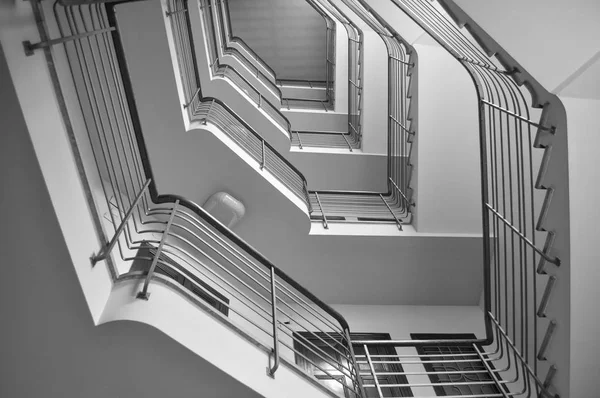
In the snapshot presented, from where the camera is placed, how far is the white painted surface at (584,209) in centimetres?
179

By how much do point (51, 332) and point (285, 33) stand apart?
750cm

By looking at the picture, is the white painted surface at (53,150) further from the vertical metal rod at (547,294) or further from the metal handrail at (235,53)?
the metal handrail at (235,53)

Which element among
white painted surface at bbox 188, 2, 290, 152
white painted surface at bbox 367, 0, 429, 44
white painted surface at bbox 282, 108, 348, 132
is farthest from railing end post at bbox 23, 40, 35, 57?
white painted surface at bbox 282, 108, 348, 132

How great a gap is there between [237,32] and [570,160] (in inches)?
288

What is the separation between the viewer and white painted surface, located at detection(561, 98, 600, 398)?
1786 mm

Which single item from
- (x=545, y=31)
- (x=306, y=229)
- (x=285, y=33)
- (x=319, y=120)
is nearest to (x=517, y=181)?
(x=545, y=31)

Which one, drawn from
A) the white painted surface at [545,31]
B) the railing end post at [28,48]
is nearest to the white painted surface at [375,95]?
the white painted surface at [545,31]

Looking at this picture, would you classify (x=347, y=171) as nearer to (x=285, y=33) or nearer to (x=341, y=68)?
(x=341, y=68)

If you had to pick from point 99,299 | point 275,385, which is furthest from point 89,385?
point 275,385

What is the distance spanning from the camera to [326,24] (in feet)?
25.3

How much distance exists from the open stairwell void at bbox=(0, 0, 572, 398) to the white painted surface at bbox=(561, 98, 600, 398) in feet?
0.13

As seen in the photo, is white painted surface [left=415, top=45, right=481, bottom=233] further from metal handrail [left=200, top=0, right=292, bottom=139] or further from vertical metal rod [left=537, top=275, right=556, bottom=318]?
metal handrail [left=200, top=0, right=292, bottom=139]

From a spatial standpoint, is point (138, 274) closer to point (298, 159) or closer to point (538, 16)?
point (538, 16)

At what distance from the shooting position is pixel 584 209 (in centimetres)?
181
